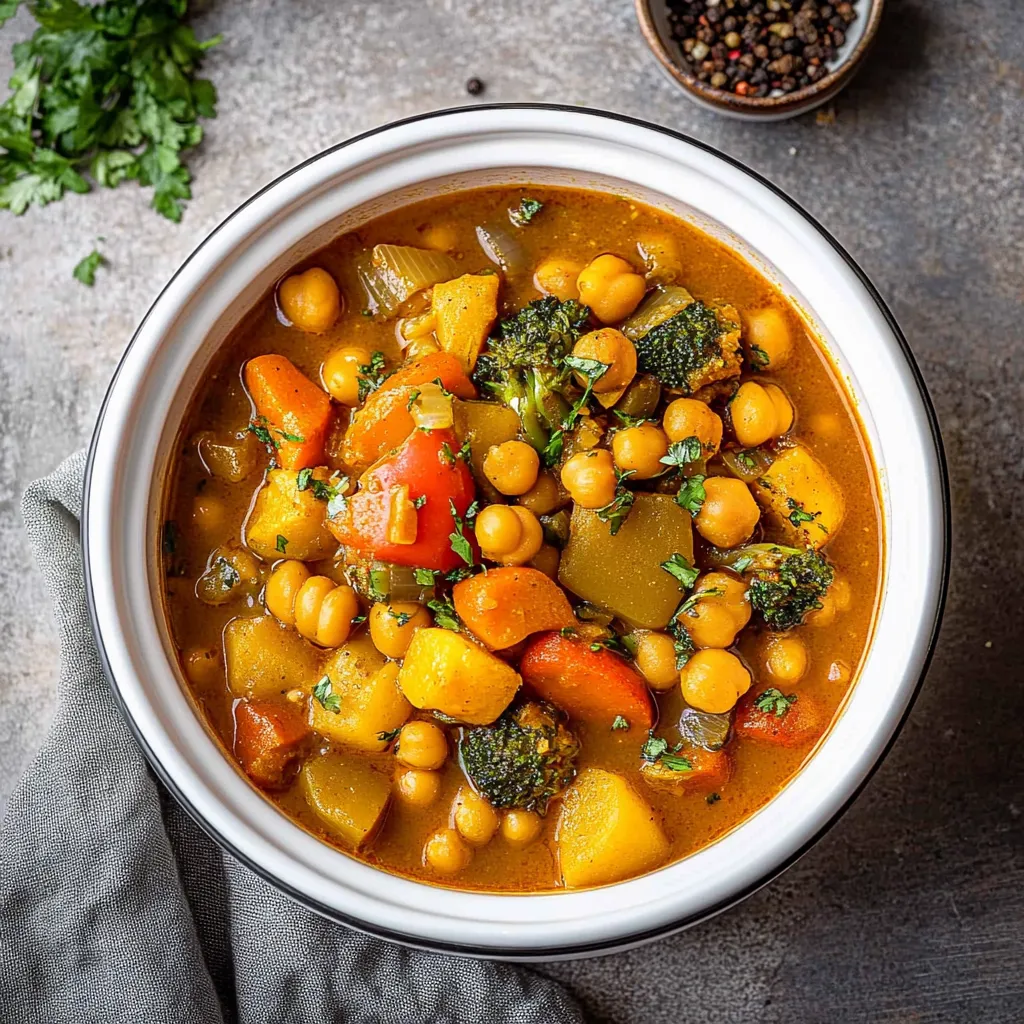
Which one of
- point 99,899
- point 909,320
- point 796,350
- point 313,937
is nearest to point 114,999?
point 99,899

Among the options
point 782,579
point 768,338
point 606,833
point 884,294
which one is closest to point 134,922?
point 606,833

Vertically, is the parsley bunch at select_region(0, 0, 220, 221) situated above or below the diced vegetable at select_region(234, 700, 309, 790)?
above

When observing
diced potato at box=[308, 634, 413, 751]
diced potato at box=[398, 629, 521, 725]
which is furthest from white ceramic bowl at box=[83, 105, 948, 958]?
diced potato at box=[398, 629, 521, 725]

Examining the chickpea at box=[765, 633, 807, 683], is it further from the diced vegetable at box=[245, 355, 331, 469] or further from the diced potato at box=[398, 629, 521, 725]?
the diced vegetable at box=[245, 355, 331, 469]

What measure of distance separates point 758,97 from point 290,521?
6.94 ft

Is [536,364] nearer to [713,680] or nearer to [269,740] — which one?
[713,680]

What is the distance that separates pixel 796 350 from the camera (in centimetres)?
294

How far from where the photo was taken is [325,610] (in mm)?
2787

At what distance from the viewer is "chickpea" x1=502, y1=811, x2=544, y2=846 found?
9.25 feet

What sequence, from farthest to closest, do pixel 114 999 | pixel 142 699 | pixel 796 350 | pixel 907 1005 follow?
pixel 907 1005 → pixel 114 999 → pixel 796 350 → pixel 142 699

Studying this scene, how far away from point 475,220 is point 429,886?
187 cm

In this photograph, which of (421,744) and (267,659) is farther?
(267,659)

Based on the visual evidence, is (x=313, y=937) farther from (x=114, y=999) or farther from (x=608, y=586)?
(x=608, y=586)

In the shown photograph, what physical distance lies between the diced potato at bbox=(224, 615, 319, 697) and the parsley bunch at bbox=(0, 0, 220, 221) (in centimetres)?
156
